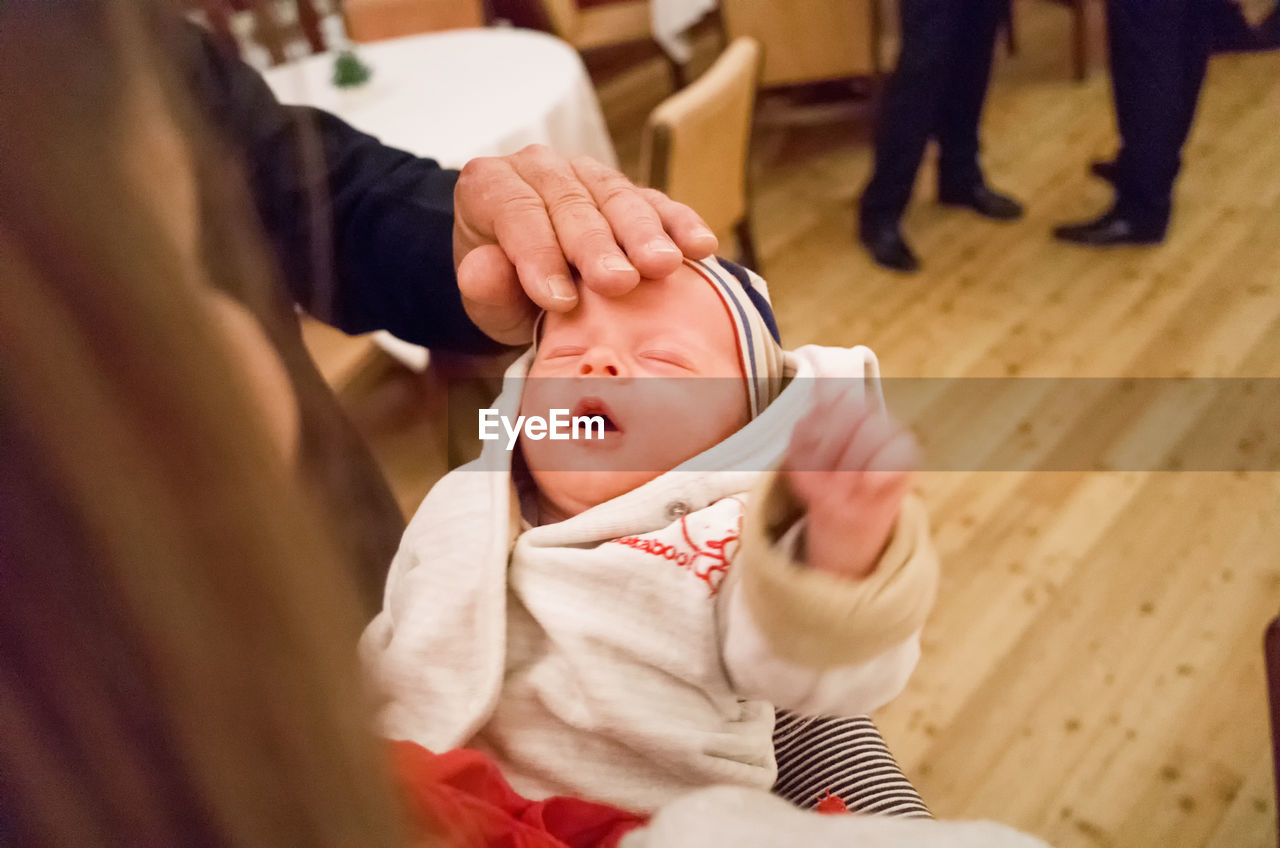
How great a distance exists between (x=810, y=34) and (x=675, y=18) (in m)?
0.50

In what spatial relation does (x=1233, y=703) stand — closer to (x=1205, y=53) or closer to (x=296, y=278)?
(x=296, y=278)

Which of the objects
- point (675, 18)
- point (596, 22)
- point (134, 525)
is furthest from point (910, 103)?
point (134, 525)

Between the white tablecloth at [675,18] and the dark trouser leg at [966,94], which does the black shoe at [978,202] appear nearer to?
the dark trouser leg at [966,94]

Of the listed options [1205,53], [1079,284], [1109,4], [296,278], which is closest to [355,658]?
[296,278]

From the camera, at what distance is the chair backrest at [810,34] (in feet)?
5.87

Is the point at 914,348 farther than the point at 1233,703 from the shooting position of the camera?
Yes

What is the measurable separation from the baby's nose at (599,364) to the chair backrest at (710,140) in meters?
0.47

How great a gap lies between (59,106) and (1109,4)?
1.98m

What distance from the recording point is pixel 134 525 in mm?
148

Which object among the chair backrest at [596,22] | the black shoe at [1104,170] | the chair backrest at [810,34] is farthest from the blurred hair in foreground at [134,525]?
the chair backrest at [596,22]

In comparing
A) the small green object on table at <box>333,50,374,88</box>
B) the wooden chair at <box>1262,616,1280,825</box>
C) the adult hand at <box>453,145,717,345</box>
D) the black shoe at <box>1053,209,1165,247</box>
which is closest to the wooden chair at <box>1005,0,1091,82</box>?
the black shoe at <box>1053,209,1165,247</box>

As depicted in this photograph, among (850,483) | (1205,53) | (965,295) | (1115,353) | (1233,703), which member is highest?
(850,483)

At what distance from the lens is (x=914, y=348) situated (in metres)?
1.37

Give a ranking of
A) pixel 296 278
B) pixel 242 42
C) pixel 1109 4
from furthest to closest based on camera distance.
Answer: pixel 1109 4 → pixel 296 278 → pixel 242 42
